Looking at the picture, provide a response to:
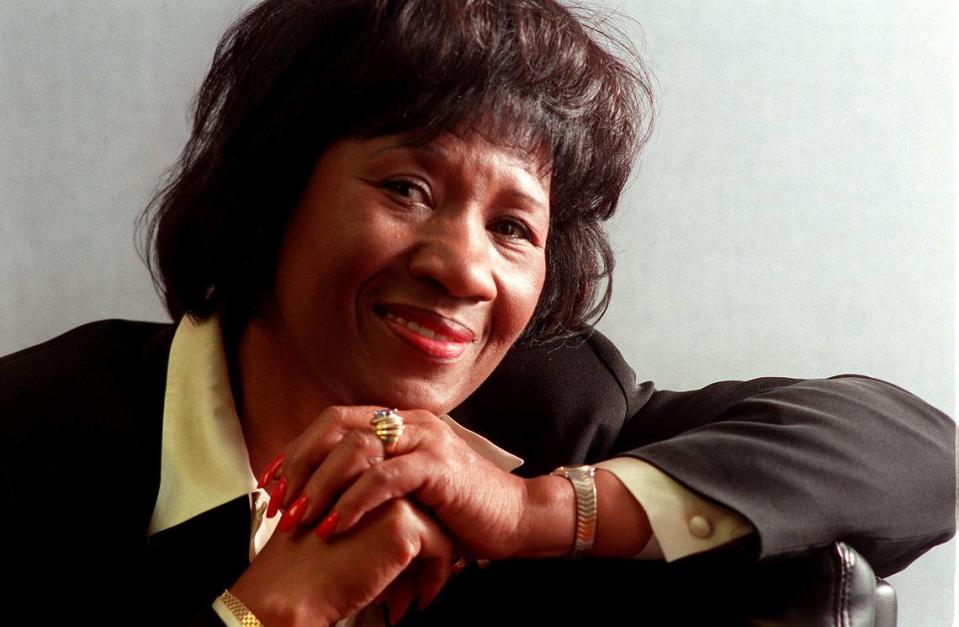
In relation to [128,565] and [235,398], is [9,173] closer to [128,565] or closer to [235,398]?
[235,398]

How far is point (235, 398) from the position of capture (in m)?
1.30

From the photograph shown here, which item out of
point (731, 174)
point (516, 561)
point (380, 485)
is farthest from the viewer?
point (731, 174)

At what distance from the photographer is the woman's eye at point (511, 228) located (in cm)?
119

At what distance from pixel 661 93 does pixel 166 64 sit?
0.78m

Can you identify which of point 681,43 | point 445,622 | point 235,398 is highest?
point 681,43

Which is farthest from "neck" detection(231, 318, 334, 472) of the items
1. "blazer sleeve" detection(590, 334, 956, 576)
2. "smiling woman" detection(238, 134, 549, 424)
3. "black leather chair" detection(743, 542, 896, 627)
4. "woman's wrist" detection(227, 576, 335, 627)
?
"black leather chair" detection(743, 542, 896, 627)

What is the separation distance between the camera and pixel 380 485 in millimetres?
969

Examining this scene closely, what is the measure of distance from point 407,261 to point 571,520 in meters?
0.32

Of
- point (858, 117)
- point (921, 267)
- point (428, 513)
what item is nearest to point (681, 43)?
point (858, 117)

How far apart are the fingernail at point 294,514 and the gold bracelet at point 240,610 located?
0.26ft

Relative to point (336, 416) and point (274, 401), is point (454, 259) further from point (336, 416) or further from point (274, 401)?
point (274, 401)

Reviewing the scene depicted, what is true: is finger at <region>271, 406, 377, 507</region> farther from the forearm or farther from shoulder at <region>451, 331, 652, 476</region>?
shoulder at <region>451, 331, 652, 476</region>

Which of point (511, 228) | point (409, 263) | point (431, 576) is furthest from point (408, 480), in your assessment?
point (511, 228)

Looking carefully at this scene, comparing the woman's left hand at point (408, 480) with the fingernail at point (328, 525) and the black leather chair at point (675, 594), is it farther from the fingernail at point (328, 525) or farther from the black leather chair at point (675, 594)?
the black leather chair at point (675, 594)
